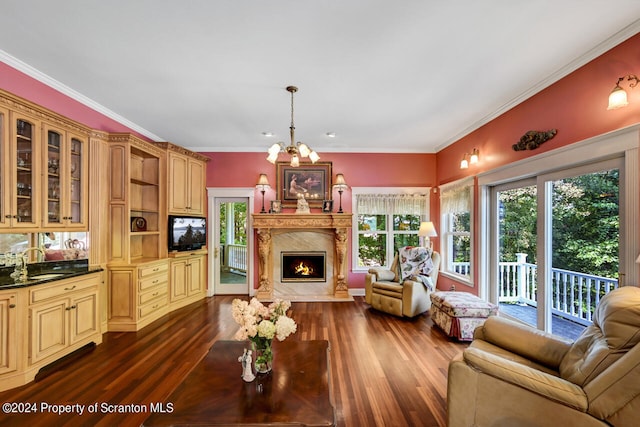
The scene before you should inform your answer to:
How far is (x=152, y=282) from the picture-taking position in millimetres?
3775

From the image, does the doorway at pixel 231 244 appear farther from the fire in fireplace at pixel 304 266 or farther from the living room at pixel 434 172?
the fire in fireplace at pixel 304 266

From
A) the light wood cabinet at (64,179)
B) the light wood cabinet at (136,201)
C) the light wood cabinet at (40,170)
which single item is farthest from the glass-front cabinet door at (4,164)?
the light wood cabinet at (136,201)

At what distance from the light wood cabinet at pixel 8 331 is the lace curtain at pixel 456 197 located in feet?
17.4

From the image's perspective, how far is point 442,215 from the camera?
5.04 m

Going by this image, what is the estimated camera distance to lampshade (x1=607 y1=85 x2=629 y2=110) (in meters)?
1.91

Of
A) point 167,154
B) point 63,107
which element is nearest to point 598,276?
point 167,154

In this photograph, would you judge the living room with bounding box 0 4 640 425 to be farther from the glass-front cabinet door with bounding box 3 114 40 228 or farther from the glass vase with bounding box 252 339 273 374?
the glass vase with bounding box 252 339 273 374

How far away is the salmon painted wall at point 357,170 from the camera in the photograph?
16.8 feet

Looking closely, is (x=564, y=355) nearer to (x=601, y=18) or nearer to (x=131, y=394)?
(x=601, y=18)

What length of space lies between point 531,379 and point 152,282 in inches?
166

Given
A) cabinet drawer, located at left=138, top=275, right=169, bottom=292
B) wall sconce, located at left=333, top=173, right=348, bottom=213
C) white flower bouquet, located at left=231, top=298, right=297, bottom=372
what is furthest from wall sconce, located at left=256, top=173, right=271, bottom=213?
white flower bouquet, located at left=231, top=298, right=297, bottom=372

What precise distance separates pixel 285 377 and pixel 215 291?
402 cm

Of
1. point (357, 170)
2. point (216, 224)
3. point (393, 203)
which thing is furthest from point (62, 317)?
point (393, 203)

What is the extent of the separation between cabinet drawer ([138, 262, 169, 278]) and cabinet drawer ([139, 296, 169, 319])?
42 cm
